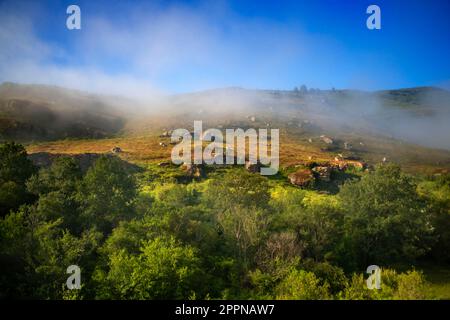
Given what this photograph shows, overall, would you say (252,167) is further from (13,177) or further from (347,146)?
(347,146)

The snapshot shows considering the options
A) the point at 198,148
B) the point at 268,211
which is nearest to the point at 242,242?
the point at 268,211

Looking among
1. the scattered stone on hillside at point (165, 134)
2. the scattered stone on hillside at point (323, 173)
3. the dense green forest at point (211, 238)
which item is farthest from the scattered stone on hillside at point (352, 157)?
the scattered stone on hillside at point (165, 134)

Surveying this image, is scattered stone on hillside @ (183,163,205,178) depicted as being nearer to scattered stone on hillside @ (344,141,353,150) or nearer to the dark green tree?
the dark green tree

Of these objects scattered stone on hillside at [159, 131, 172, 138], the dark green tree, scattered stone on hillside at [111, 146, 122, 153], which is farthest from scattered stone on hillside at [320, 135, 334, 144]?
the dark green tree

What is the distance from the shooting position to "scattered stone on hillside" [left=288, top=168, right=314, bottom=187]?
111500 mm

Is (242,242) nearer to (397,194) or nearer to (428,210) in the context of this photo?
(397,194)

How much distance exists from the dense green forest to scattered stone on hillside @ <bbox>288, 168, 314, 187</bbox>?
4075 centimetres

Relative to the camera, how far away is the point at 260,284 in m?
40.4

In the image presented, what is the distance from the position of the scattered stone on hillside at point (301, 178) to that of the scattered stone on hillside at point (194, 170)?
31.0 m

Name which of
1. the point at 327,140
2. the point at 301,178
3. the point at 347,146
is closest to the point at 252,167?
the point at 301,178

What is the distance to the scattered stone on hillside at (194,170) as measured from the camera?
115 metres

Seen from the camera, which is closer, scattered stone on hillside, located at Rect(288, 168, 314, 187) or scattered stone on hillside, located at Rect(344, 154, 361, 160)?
scattered stone on hillside, located at Rect(288, 168, 314, 187)

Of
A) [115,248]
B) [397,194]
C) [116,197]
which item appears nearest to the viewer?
[115,248]

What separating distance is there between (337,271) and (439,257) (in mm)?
29993
